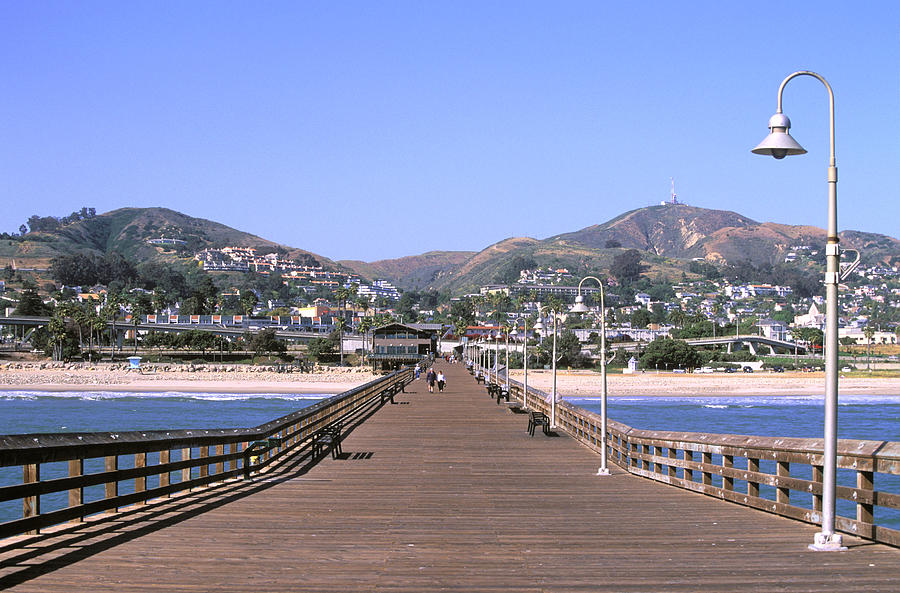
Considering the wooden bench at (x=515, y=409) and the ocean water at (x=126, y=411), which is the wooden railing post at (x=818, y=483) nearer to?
the ocean water at (x=126, y=411)

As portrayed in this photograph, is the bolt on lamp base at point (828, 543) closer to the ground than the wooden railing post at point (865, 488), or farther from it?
closer to the ground

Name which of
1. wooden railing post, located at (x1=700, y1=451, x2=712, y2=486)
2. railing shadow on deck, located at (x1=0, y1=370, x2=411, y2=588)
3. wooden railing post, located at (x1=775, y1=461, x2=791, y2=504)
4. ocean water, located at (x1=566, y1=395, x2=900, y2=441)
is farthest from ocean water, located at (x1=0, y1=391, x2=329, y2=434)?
wooden railing post, located at (x1=775, y1=461, x2=791, y2=504)

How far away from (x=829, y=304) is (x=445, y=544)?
4.11 m

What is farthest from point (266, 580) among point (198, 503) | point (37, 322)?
point (37, 322)

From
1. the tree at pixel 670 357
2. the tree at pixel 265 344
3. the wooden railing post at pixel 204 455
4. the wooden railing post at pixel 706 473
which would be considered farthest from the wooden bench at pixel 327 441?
the tree at pixel 265 344

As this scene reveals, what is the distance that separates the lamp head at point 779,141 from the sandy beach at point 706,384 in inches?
2838

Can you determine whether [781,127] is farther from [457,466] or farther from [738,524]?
[457,466]

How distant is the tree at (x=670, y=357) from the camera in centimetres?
12925

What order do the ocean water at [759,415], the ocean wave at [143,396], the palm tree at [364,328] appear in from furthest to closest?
the palm tree at [364,328], the ocean wave at [143,396], the ocean water at [759,415]

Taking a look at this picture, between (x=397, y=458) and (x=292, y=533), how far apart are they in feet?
29.4

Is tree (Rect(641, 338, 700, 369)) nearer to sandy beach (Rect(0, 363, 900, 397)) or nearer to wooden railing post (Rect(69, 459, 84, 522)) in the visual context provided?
sandy beach (Rect(0, 363, 900, 397))

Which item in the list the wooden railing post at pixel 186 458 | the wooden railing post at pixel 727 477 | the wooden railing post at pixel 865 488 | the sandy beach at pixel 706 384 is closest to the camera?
the wooden railing post at pixel 865 488

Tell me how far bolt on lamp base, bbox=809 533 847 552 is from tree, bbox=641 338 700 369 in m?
123

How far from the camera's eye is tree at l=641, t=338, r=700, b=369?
12925cm
